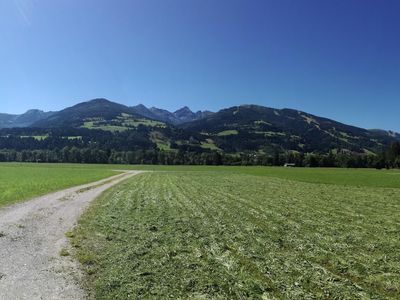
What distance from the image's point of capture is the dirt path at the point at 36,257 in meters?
11.5

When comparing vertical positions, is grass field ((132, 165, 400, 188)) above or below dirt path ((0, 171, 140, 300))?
above

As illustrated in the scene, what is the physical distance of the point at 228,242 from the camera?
18.7m

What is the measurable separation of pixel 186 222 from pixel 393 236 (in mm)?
12209

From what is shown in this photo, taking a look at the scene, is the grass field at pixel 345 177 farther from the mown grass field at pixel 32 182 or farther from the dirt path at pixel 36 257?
the dirt path at pixel 36 257

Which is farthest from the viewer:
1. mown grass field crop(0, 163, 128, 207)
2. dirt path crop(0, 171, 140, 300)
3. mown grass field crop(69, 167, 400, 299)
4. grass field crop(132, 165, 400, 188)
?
grass field crop(132, 165, 400, 188)

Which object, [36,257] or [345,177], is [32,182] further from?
[345,177]

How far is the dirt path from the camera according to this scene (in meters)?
11.5

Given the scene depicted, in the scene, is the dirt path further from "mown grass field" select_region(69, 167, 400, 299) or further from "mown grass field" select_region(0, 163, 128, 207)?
"mown grass field" select_region(0, 163, 128, 207)

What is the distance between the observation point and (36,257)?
15.6 meters

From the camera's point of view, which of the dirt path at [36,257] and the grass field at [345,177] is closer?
the dirt path at [36,257]

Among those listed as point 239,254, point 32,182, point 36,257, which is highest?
point 239,254

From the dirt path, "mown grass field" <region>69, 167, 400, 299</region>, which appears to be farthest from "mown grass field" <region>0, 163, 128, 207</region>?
"mown grass field" <region>69, 167, 400, 299</region>

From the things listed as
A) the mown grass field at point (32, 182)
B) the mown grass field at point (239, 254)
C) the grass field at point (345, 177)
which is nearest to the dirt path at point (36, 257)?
the mown grass field at point (239, 254)

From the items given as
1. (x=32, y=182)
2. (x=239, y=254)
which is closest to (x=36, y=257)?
(x=239, y=254)
